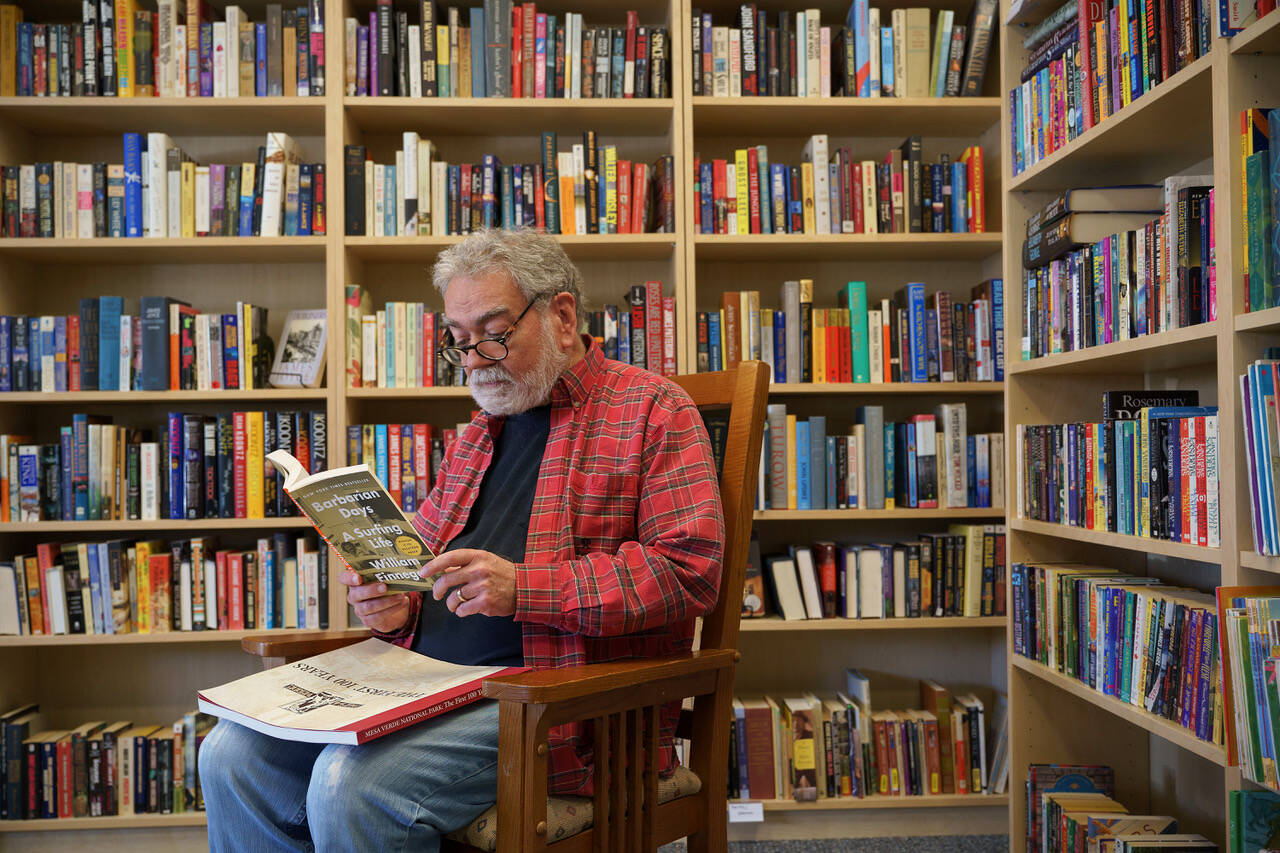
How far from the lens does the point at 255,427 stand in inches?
95.3

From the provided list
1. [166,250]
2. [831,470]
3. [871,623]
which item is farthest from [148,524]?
[871,623]

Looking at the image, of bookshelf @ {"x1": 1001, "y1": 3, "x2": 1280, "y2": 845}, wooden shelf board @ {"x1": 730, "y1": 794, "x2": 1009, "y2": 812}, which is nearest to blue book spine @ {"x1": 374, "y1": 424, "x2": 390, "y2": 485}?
wooden shelf board @ {"x1": 730, "y1": 794, "x2": 1009, "y2": 812}

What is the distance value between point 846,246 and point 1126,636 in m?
1.27

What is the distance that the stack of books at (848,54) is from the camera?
246cm

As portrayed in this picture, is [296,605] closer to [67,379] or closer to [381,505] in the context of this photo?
[67,379]

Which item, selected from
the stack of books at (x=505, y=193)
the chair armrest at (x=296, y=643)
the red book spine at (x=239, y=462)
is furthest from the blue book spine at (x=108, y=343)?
the chair armrest at (x=296, y=643)

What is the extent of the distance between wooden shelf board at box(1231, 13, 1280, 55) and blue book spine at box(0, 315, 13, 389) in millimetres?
2720

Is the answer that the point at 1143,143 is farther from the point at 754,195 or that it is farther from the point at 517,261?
the point at 517,261

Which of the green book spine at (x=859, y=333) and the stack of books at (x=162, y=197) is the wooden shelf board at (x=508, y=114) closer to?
the stack of books at (x=162, y=197)

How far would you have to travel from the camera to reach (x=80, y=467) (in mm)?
2385

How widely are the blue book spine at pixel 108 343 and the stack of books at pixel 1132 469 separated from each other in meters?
2.14

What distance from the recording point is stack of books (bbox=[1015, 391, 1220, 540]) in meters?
1.43

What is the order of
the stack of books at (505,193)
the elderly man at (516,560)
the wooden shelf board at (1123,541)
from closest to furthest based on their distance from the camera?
the elderly man at (516,560) → the wooden shelf board at (1123,541) → the stack of books at (505,193)

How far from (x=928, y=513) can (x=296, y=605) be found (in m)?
1.69
